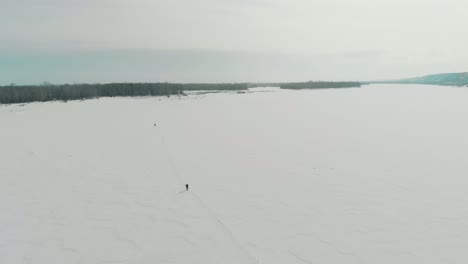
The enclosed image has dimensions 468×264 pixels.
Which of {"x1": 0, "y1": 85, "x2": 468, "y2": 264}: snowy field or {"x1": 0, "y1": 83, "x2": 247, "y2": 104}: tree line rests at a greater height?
{"x1": 0, "y1": 83, "x2": 247, "y2": 104}: tree line

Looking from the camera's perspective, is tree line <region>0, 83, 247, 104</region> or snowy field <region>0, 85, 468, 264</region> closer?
snowy field <region>0, 85, 468, 264</region>

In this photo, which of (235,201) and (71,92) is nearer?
(235,201)

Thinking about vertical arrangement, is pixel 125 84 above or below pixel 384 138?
above

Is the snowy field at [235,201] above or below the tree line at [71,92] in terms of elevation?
below

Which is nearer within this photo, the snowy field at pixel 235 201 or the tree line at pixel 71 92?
the snowy field at pixel 235 201

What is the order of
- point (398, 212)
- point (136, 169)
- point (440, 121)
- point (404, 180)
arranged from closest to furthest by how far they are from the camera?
1. point (398, 212)
2. point (404, 180)
3. point (136, 169)
4. point (440, 121)

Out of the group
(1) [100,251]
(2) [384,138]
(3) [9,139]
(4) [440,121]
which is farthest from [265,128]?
(1) [100,251]

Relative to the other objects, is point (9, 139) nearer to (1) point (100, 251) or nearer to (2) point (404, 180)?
(1) point (100, 251)

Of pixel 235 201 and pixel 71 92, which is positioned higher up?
pixel 71 92
